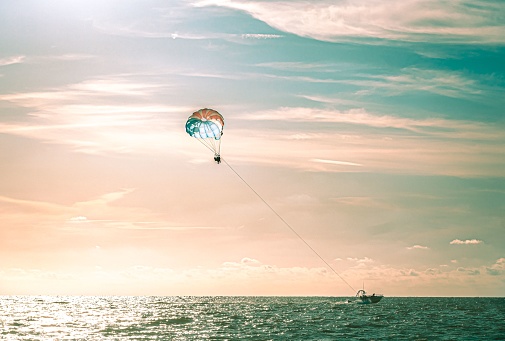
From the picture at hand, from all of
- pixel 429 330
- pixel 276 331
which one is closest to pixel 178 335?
pixel 276 331

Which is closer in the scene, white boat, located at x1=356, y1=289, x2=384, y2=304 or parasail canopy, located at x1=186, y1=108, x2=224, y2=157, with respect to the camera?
parasail canopy, located at x1=186, y1=108, x2=224, y2=157

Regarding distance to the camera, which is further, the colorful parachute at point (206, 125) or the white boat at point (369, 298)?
the white boat at point (369, 298)

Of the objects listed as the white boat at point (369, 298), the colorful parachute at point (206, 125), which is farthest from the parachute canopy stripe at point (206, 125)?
the white boat at point (369, 298)

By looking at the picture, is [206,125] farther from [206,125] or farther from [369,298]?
[369,298]

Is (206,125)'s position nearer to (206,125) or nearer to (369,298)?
(206,125)

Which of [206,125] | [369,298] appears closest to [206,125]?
[206,125]

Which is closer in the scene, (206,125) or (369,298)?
(206,125)

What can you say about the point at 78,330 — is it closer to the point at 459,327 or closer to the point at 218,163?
the point at 218,163

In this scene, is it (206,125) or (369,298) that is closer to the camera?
(206,125)

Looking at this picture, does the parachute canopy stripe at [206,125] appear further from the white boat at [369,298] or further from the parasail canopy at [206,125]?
the white boat at [369,298]

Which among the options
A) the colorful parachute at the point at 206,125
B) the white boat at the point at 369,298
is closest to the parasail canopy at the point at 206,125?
the colorful parachute at the point at 206,125

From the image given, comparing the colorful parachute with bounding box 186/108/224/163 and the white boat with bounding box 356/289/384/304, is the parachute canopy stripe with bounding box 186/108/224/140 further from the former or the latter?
the white boat with bounding box 356/289/384/304

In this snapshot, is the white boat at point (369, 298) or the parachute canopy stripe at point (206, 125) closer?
the parachute canopy stripe at point (206, 125)

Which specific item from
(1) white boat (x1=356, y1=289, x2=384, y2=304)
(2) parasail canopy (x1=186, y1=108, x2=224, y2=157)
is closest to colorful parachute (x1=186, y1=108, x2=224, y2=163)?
(2) parasail canopy (x1=186, y1=108, x2=224, y2=157)
